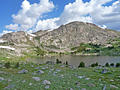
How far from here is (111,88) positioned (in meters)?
18.6

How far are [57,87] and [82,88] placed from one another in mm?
3213

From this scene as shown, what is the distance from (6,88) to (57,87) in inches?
256

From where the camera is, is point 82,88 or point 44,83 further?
point 44,83

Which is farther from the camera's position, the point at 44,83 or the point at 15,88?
the point at 44,83

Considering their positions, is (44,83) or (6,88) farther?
(44,83)

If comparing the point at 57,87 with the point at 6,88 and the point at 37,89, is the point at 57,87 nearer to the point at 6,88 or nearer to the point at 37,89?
the point at 37,89

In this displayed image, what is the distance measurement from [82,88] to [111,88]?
12.3ft

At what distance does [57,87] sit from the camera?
62.1 ft

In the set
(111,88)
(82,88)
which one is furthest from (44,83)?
(111,88)

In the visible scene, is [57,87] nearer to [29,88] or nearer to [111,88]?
[29,88]

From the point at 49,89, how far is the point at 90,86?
558 cm

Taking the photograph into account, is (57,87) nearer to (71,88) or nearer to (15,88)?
(71,88)

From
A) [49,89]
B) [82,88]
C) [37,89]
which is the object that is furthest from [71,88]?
[37,89]

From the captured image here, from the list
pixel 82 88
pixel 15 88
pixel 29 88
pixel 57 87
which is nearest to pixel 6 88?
pixel 15 88
